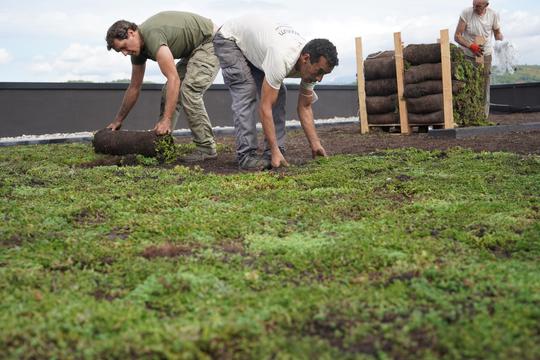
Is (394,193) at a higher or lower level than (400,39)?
lower

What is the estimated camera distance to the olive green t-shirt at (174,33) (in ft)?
17.6

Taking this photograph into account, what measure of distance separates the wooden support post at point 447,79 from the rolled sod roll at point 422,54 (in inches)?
8.8

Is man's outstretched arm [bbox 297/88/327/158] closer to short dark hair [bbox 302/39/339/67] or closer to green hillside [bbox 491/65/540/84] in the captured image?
short dark hair [bbox 302/39/339/67]

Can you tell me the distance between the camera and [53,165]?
5.85m

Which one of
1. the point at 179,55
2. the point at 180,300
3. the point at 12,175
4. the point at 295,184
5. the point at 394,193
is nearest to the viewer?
the point at 180,300

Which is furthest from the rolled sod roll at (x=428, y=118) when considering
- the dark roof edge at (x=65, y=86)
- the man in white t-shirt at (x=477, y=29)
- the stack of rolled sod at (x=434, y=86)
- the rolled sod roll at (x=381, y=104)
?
the dark roof edge at (x=65, y=86)

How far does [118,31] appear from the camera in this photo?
17.3 feet

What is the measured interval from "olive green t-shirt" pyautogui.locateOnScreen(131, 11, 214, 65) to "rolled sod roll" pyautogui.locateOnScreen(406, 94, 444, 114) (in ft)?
13.9

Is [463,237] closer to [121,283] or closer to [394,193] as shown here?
[394,193]

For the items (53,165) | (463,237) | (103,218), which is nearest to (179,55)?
(53,165)

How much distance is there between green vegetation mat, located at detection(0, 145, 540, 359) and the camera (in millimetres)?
1795

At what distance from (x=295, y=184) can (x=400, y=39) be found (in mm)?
5580

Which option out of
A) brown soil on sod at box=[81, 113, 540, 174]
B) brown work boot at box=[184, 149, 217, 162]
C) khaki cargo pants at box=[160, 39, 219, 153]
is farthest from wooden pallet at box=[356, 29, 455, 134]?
→ khaki cargo pants at box=[160, 39, 219, 153]

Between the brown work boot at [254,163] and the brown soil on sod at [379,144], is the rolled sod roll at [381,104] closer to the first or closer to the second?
the brown soil on sod at [379,144]
